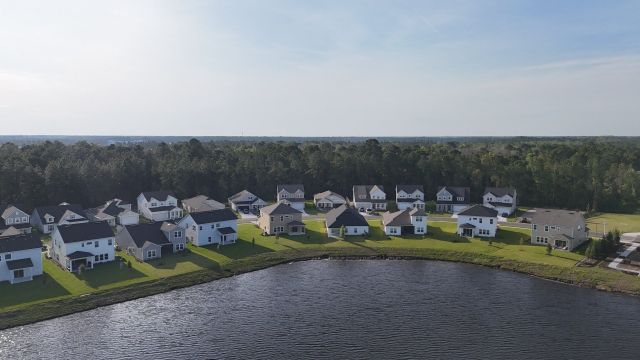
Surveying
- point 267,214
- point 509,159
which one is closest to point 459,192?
point 509,159

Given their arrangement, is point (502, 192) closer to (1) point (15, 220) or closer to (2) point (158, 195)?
(2) point (158, 195)

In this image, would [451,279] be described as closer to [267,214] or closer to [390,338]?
[390,338]

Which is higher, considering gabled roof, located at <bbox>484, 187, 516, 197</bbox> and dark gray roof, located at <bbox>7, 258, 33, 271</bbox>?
gabled roof, located at <bbox>484, 187, 516, 197</bbox>

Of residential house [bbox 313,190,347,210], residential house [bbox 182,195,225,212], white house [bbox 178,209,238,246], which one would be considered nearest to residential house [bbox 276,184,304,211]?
residential house [bbox 313,190,347,210]

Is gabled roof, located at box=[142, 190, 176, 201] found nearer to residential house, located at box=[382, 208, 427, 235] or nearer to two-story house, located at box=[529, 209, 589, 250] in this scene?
residential house, located at box=[382, 208, 427, 235]

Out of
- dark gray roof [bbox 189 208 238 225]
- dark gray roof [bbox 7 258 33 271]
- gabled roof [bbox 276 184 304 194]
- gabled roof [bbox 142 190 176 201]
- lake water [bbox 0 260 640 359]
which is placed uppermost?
gabled roof [bbox 276 184 304 194]

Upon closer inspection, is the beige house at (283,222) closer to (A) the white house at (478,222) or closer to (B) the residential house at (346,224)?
(B) the residential house at (346,224)

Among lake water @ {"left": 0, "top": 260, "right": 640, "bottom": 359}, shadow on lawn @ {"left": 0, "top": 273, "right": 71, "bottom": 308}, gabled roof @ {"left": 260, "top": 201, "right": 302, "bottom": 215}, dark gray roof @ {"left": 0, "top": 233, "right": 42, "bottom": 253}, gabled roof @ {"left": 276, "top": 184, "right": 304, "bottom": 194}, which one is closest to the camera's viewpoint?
lake water @ {"left": 0, "top": 260, "right": 640, "bottom": 359}
